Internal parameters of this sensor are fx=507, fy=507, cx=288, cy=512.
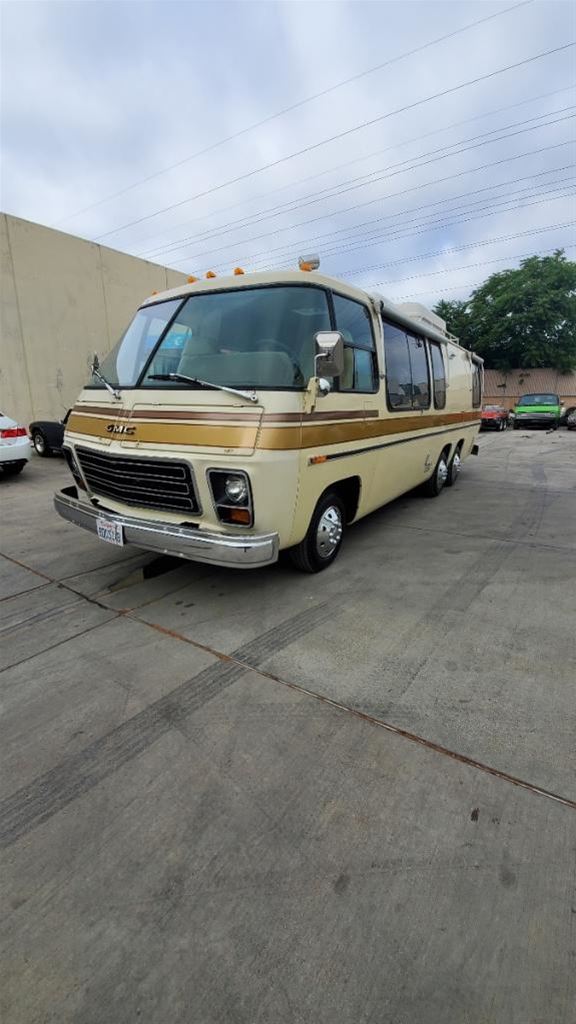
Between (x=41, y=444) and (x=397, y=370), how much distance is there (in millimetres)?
10194

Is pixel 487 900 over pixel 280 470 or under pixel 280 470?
under

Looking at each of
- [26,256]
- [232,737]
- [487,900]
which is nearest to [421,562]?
[232,737]

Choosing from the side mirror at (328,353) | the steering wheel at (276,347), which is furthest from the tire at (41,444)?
the side mirror at (328,353)

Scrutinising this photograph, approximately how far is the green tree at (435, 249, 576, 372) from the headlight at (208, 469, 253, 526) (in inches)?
1334

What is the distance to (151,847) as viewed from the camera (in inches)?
77.6

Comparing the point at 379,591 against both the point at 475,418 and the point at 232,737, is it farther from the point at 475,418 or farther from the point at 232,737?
the point at 475,418

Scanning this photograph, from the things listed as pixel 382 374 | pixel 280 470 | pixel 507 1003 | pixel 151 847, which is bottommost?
pixel 507 1003

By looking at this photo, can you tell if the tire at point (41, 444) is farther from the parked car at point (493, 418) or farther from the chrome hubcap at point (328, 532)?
the parked car at point (493, 418)

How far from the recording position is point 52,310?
13953 mm

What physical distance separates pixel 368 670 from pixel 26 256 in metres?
14.5

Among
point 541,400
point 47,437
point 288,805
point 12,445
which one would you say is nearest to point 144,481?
point 288,805

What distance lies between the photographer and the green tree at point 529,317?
31.1m

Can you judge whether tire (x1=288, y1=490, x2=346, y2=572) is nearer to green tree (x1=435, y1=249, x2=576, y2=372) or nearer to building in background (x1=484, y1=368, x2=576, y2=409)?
building in background (x1=484, y1=368, x2=576, y2=409)

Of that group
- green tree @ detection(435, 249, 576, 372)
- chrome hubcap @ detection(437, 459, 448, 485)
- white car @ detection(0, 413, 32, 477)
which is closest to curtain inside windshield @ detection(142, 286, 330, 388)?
chrome hubcap @ detection(437, 459, 448, 485)
